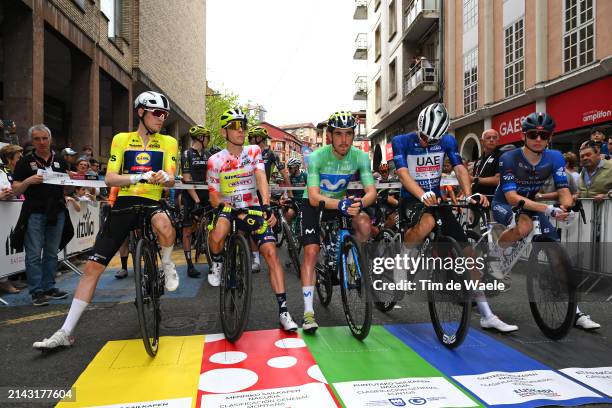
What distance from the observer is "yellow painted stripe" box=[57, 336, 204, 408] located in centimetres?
309

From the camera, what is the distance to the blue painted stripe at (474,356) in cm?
349

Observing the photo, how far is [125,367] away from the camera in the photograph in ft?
12.0

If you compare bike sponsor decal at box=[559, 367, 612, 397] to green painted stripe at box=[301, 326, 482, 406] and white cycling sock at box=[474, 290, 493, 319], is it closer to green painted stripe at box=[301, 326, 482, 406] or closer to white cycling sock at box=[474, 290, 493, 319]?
green painted stripe at box=[301, 326, 482, 406]

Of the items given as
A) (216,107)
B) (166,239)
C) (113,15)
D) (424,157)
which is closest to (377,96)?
(113,15)

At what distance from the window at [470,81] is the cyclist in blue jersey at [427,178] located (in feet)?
57.3

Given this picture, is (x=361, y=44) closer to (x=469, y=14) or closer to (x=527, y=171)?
(x=469, y=14)

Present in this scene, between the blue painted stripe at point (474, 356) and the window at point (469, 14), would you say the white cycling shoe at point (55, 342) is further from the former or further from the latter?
the window at point (469, 14)

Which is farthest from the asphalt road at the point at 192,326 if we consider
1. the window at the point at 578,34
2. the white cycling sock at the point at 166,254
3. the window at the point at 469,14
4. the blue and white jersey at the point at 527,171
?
the window at the point at 469,14

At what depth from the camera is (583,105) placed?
14023 millimetres

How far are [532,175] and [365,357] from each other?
8.98 feet

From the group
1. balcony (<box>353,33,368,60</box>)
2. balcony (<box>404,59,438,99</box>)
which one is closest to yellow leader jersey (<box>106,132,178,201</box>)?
balcony (<box>404,59,438,99</box>)

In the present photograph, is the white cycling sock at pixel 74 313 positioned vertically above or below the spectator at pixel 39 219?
below

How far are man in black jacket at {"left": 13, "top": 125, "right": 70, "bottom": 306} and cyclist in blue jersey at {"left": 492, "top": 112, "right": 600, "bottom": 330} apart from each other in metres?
5.37

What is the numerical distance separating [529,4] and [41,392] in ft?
61.5
